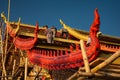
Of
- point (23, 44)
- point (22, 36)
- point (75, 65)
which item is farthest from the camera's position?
point (22, 36)

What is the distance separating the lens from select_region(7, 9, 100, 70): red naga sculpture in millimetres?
6149

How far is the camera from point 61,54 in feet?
27.7

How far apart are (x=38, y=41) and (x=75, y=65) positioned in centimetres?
225

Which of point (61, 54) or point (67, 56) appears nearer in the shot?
point (67, 56)

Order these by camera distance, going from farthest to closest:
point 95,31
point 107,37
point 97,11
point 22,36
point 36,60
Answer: point 107,37 → point 22,36 → point 36,60 → point 95,31 → point 97,11

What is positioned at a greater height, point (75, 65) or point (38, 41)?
point (38, 41)

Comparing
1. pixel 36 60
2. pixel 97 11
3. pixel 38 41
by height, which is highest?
pixel 97 11

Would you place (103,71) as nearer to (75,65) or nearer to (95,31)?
(95,31)

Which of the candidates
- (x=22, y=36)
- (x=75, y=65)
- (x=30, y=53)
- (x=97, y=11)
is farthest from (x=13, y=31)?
(x=97, y=11)

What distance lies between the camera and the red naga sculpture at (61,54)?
6149mm

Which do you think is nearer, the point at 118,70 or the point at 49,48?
the point at 118,70

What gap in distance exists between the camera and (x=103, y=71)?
5457 mm

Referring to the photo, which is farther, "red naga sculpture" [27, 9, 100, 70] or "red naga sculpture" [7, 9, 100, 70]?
"red naga sculpture" [7, 9, 100, 70]

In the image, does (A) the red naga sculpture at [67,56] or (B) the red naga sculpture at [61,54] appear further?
(B) the red naga sculpture at [61,54]
